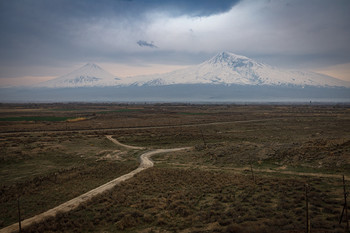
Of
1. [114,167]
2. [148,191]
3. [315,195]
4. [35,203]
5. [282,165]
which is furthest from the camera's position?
[114,167]

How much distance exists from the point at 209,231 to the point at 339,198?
10.9m

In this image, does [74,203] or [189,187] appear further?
[189,187]

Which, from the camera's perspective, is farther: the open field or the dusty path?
the dusty path

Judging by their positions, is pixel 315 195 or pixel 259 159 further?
pixel 259 159

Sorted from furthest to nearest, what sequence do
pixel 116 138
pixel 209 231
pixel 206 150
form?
pixel 116 138, pixel 206 150, pixel 209 231

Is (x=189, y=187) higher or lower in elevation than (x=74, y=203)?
higher

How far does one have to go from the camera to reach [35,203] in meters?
20.2

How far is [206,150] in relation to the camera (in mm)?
40688

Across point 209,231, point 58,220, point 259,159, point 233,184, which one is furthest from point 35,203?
point 259,159

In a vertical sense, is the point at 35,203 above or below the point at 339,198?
below

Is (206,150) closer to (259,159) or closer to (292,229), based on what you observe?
(259,159)

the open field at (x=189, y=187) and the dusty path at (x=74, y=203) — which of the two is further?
the dusty path at (x=74, y=203)

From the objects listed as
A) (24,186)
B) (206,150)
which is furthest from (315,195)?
(24,186)

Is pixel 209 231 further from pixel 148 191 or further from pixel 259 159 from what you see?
pixel 259 159
